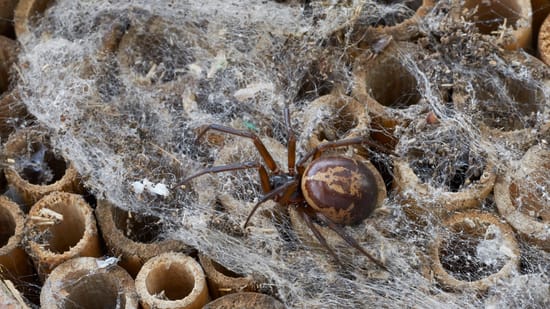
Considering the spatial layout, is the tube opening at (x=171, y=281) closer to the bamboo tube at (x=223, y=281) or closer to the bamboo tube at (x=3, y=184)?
the bamboo tube at (x=223, y=281)

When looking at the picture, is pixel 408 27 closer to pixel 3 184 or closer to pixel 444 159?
pixel 444 159

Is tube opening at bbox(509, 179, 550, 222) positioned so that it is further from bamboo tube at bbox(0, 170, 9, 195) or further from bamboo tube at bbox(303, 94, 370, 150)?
bamboo tube at bbox(0, 170, 9, 195)

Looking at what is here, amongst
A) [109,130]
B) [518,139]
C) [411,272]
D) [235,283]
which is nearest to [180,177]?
[109,130]

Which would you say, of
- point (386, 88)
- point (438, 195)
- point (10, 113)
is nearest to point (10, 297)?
point (10, 113)

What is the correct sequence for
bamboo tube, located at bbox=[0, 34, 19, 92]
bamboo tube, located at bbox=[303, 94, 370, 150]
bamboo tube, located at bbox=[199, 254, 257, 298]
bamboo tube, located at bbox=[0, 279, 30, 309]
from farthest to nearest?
bamboo tube, located at bbox=[0, 34, 19, 92]
bamboo tube, located at bbox=[303, 94, 370, 150]
bamboo tube, located at bbox=[199, 254, 257, 298]
bamboo tube, located at bbox=[0, 279, 30, 309]

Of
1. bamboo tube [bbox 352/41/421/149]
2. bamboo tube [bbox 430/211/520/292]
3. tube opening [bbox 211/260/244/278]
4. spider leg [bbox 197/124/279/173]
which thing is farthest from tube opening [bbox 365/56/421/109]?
tube opening [bbox 211/260/244/278]

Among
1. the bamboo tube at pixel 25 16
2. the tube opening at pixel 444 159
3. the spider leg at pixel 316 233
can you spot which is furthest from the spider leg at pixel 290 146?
the bamboo tube at pixel 25 16
